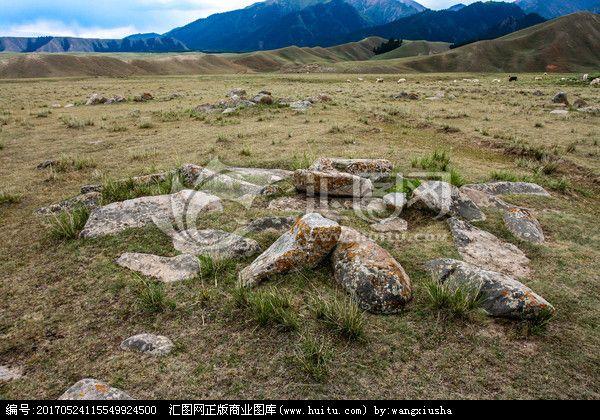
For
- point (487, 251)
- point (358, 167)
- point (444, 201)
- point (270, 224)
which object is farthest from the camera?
point (358, 167)

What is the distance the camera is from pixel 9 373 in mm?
4426

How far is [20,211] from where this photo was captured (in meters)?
9.58

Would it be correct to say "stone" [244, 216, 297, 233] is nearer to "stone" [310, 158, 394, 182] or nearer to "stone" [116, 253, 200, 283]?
"stone" [116, 253, 200, 283]

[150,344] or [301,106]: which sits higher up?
[301,106]

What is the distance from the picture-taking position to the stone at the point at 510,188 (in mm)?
9719

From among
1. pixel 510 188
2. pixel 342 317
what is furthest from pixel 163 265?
pixel 510 188

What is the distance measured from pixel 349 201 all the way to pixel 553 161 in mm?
9269

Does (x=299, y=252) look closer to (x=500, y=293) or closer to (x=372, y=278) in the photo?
(x=372, y=278)

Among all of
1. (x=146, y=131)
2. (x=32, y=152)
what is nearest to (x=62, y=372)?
(x=32, y=152)

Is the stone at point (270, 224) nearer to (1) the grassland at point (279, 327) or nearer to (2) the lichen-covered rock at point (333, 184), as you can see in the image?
(1) the grassland at point (279, 327)

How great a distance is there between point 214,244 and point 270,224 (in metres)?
1.24

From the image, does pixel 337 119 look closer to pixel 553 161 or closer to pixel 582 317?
pixel 553 161

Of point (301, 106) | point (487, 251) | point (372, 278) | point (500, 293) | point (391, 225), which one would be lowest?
point (487, 251)

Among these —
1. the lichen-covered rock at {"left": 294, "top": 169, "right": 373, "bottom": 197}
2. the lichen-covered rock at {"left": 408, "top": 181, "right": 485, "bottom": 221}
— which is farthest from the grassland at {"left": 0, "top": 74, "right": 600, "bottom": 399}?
the lichen-covered rock at {"left": 294, "top": 169, "right": 373, "bottom": 197}
